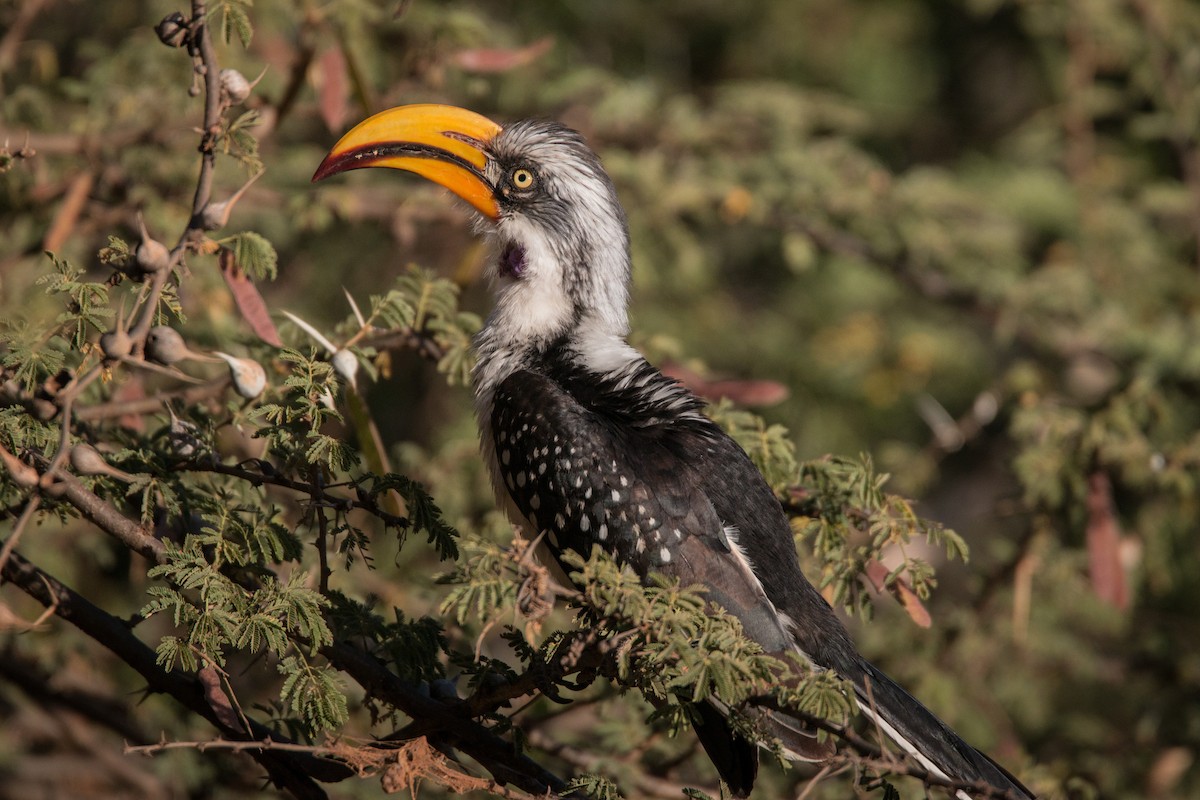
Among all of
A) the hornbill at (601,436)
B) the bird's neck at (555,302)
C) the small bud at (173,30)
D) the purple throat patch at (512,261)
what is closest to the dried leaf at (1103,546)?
the hornbill at (601,436)

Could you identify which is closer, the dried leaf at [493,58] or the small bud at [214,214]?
the small bud at [214,214]

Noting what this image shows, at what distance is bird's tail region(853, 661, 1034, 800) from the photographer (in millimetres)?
2715

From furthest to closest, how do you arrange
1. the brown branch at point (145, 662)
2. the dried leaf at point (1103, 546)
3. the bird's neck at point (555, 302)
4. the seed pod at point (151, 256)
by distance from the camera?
the dried leaf at point (1103, 546)
the bird's neck at point (555, 302)
the brown branch at point (145, 662)
the seed pod at point (151, 256)

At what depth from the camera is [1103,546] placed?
361cm

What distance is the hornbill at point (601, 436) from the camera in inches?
110

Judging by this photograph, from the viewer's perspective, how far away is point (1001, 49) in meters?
8.05

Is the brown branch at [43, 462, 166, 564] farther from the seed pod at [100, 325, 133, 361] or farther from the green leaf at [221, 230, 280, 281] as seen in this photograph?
the green leaf at [221, 230, 280, 281]

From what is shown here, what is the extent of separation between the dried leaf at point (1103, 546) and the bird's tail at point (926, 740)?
0.90 metres

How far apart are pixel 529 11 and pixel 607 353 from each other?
4.00 m

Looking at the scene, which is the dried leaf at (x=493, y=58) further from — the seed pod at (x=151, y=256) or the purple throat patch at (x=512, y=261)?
the seed pod at (x=151, y=256)

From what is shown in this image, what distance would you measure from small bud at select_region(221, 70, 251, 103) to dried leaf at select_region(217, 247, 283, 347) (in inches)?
18.1

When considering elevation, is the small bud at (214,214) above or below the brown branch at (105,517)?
above

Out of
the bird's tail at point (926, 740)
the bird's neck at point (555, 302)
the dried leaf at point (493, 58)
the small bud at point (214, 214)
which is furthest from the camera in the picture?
the dried leaf at point (493, 58)

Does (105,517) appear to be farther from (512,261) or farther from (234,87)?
(512,261)
